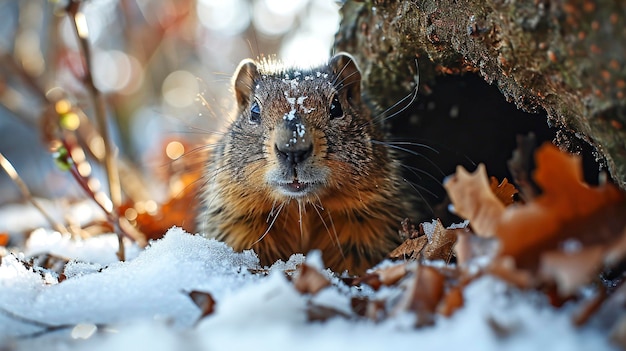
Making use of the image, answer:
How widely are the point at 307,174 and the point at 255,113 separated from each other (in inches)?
22.8

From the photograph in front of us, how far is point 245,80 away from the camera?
3066mm

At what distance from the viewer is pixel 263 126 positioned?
8.61ft

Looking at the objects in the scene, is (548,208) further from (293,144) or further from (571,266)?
(293,144)

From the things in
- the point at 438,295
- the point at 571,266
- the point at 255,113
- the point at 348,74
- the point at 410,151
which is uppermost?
the point at 348,74

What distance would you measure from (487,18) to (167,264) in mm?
1250

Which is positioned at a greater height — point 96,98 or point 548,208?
point 96,98

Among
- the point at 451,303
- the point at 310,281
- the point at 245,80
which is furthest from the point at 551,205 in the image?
the point at 245,80

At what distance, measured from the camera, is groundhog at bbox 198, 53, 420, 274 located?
7.91 ft

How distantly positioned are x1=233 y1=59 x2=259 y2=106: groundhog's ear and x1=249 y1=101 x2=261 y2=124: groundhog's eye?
0.20 m

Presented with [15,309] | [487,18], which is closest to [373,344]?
[15,309]

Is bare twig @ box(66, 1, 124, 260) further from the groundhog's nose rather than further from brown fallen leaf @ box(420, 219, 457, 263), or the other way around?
brown fallen leaf @ box(420, 219, 457, 263)

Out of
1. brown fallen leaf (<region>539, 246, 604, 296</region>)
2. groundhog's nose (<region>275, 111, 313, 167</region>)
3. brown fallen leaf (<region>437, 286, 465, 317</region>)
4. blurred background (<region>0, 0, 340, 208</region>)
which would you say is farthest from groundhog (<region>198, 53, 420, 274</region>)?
blurred background (<region>0, 0, 340, 208</region>)

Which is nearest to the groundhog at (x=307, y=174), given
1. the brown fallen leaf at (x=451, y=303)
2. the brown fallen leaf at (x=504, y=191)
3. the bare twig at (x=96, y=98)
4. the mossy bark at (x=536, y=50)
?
the mossy bark at (x=536, y=50)

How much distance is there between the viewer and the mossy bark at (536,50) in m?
1.47
